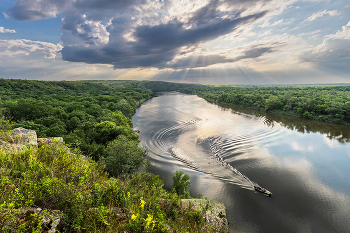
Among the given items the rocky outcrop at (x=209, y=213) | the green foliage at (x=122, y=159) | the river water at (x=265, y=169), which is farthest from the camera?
the green foliage at (x=122, y=159)

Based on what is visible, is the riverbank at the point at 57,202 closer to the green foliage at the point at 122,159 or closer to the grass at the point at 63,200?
the grass at the point at 63,200

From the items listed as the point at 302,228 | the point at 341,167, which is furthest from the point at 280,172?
the point at 341,167

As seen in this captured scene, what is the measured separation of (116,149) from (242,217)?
17.0m

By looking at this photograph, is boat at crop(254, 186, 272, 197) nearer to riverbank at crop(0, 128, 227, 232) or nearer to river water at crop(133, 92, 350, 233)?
river water at crop(133, 92, 350, 233)

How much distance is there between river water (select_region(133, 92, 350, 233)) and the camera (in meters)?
16.6

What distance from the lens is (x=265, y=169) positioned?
24.5 m

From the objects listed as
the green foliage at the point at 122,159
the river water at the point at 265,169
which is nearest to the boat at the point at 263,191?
the river water at the point at 265,169

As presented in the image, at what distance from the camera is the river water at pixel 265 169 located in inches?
655

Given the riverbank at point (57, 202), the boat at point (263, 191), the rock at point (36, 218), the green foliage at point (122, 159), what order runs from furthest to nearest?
the boat at point (263, 191) < the green foliage at point (122, 159) < the riverbank at point (57, 202) < the rock at point (36, 218)

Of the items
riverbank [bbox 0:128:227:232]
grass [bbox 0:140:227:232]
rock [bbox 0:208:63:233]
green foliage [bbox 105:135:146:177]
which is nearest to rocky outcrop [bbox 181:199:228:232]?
riverbank [bbox 0:128:227:232]

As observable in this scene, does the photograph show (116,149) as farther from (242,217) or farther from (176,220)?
(242,217)

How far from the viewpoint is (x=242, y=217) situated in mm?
16547

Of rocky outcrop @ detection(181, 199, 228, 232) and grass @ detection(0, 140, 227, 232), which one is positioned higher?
grass @ detection(0, 140, 227, 232)

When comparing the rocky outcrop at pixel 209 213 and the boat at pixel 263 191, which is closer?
the rocky outcrop at pixel 209 213
